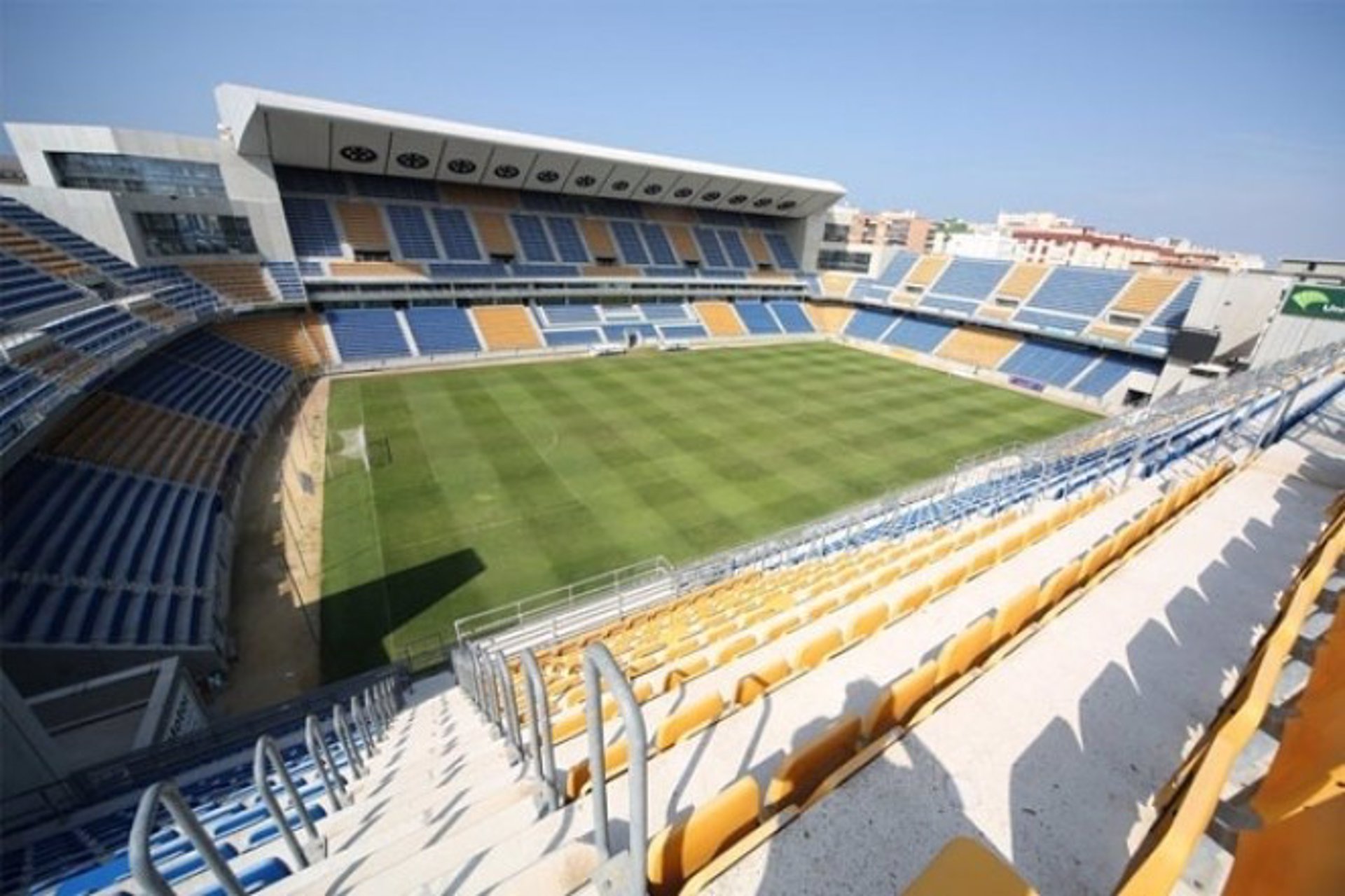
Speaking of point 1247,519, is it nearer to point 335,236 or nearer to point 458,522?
point 458,522

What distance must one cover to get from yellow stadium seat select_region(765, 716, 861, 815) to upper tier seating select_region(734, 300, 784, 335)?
1449 inches

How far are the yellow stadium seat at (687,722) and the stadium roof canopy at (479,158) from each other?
29956mm

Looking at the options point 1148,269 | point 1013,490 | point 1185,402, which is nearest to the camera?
point 1185,402

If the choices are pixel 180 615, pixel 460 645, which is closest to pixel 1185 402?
pixel 460 645

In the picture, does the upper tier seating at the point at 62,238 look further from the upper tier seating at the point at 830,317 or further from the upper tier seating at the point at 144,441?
the upper tier seating at the point at 830,317

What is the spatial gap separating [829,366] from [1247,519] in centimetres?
2601

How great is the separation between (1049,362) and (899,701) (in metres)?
34.6

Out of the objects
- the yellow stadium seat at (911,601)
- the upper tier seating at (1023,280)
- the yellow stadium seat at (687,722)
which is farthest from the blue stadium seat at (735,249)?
the yellow stadium seat at (687,722)

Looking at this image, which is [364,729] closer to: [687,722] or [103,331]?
[687,722]

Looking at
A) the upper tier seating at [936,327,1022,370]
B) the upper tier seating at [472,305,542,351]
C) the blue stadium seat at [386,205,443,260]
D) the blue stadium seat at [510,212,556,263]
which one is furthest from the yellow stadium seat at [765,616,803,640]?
the blue stadium seat at [510,212,556,263]

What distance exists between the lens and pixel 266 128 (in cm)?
2477

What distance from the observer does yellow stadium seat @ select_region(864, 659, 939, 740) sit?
11.2ft

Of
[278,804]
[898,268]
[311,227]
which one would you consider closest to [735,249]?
[898,268]

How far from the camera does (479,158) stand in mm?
31500
